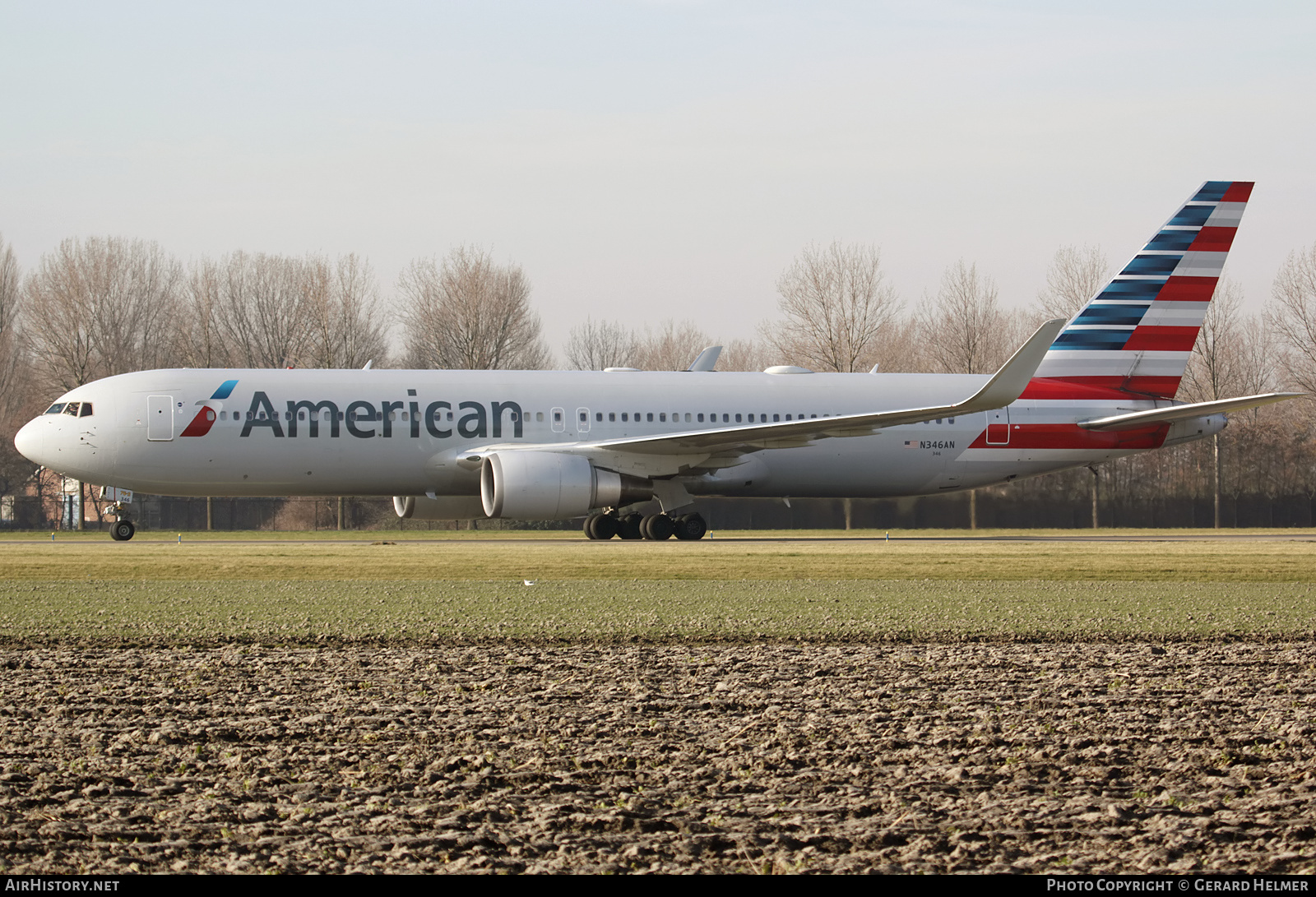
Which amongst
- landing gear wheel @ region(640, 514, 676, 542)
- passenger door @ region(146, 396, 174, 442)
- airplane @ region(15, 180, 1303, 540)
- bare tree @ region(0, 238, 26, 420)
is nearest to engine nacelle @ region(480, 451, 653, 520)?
airplane @ region(15, 180, 1303, 540)

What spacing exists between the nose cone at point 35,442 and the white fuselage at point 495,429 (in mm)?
30

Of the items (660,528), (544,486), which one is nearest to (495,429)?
(544,486)

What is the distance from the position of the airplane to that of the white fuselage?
0.03 m

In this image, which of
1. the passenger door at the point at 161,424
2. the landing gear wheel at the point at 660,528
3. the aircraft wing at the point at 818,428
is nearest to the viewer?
the aircraft wing at the point at 818,428

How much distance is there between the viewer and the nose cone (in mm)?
21484

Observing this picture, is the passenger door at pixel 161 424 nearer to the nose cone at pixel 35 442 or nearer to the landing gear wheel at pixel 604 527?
the nose cone at pixel 35 442

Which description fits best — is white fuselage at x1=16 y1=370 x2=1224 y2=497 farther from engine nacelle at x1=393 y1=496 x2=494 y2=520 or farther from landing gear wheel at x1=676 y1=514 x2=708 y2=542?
engine nacelle at x1=393 y1=496 x2=494 y2=520

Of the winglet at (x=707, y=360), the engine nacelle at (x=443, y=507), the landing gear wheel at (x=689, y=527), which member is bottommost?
the landing gear wheel at (x=689, y=527)

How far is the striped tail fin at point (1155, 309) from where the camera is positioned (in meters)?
25.1

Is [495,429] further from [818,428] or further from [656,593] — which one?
[656,593]

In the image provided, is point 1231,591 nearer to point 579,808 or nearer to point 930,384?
point 579,808

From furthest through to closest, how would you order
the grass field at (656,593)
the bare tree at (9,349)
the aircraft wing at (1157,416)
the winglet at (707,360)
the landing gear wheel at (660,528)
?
the bare tree at (9,349) → the winglet at (707,360) → the aircraft wing at (1157,416) → the landing gear wheel at (660,528) → the grass field at (656,593)

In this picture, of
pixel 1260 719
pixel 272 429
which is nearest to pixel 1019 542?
pixel 272 429

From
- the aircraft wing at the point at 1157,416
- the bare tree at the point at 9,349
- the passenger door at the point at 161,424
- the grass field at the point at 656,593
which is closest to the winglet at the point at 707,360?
the aircraft wing at the point at 1157,416
